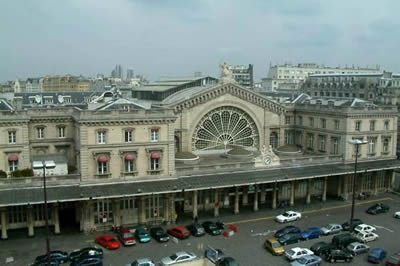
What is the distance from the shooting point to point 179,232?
47562 mm

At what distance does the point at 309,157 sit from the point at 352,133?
301 inches

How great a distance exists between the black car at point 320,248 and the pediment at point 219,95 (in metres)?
27.2

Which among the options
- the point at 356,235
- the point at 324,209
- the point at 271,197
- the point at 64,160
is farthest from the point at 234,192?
the point at 64,160

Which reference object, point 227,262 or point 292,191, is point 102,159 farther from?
point 292,191

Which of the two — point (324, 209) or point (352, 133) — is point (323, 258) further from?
point (352, 133)

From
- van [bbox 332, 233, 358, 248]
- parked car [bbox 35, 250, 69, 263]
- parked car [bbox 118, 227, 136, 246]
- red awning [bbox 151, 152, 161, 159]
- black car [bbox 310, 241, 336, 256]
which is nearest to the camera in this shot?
parked car [bbox 35, 250, 69, 263]

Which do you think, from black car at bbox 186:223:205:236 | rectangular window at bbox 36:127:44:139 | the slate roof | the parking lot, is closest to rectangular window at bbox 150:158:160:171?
the slate roof

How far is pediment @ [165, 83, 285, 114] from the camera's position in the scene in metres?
61.3

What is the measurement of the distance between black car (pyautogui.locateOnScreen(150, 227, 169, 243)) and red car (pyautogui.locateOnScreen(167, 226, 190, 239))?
1.04 metres

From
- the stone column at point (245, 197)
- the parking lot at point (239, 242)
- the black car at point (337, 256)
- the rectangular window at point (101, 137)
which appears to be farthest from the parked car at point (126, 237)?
the black car at point (337, 256)

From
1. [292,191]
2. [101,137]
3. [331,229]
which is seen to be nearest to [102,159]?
[101,137]

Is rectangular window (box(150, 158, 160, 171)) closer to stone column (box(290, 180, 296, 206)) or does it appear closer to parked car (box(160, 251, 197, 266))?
parked car (box(160, 251, 197, 266))

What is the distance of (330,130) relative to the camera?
216 ft

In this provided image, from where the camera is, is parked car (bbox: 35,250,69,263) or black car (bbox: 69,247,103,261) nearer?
parked car (bbox: 35,250,69,263)
